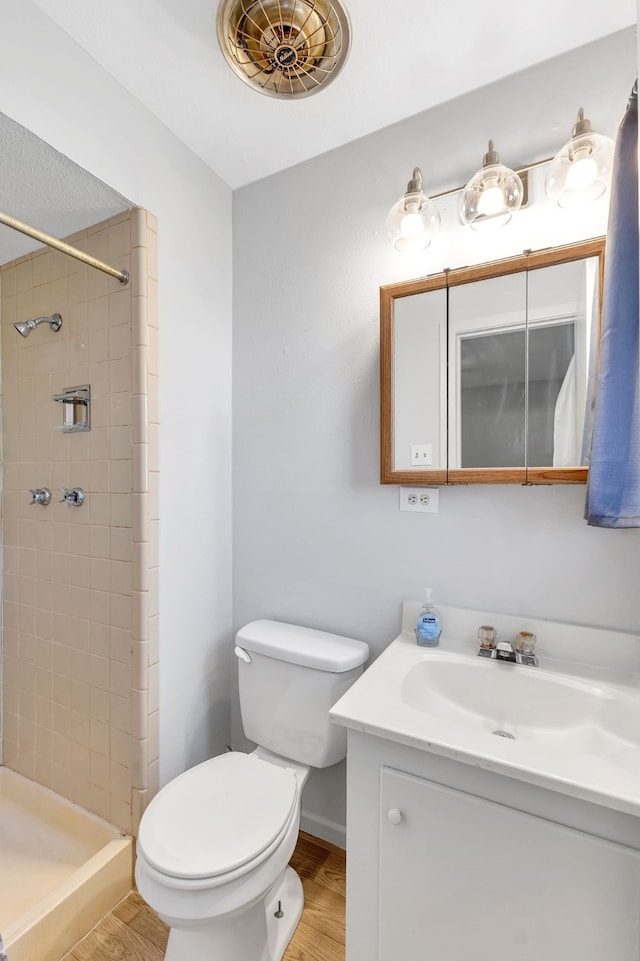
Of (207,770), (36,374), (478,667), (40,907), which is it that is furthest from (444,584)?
(36,374)

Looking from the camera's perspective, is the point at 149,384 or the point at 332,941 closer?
the point at 332,941

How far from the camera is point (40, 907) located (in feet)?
3.62

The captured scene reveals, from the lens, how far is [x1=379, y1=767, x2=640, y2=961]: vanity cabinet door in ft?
2.33

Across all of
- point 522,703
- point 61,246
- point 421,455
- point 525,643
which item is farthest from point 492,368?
point 61,246

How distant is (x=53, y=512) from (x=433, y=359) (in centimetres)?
146

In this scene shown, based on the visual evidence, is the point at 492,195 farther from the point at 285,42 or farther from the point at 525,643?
the point at 525,643

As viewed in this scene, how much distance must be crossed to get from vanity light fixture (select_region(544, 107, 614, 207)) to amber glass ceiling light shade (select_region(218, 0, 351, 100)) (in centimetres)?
60

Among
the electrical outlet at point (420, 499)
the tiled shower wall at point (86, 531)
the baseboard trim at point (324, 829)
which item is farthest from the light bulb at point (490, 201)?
the baseboard trim at point (324, 829)

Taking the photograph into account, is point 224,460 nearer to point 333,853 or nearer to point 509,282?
point 509,282

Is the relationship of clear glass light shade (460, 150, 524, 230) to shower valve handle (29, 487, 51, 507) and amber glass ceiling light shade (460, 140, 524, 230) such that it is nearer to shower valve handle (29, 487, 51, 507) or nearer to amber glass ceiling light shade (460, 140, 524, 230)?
amber glass ceiling light shade (460, 140, 524, 230)

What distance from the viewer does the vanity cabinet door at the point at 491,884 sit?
709 millimetres

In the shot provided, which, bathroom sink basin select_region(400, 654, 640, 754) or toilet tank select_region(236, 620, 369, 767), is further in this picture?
toilet tank select_region(236, 620, 369, 767)

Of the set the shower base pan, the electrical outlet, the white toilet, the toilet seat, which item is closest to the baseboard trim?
the white toilet

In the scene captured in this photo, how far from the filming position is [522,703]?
3.40 feet
